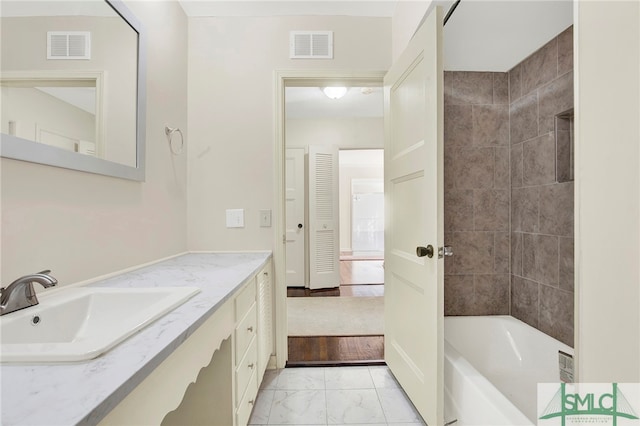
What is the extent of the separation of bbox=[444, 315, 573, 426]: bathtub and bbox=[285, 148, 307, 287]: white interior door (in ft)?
7.98

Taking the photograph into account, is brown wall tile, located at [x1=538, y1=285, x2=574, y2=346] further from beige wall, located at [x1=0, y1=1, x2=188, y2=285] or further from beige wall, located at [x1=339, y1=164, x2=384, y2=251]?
beige wall, located at [x1=339, y1=164, x2=384, y2=251]

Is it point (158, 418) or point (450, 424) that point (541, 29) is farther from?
point (158, 418)

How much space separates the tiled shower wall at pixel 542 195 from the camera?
5.47ft

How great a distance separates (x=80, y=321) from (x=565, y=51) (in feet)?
8.76

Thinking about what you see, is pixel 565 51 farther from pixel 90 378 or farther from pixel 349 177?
pixel 349 177

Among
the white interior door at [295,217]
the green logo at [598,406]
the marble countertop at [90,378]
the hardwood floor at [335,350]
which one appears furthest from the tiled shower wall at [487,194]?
the white interior door at [295,217]

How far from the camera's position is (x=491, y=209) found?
6.79 ft

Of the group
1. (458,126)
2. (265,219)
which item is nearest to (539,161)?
(458,126)

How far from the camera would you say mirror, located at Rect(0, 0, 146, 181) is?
0.84m

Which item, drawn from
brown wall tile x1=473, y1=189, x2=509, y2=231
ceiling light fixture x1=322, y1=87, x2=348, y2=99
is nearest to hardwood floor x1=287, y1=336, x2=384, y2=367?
brown wall tile x1=473, y1=189, x2=509, y2=231

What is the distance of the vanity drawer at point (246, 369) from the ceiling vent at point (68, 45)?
54.0 inches

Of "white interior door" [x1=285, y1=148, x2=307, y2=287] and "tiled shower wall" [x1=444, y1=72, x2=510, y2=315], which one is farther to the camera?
"white interior door" [x1=285, y1=148, x2=307, y2=287]

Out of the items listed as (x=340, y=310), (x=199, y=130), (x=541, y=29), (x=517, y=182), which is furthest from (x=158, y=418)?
(x=340, y=310)

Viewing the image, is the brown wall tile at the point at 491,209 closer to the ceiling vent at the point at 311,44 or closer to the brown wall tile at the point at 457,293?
the brown wall tile at the point at 457,293
